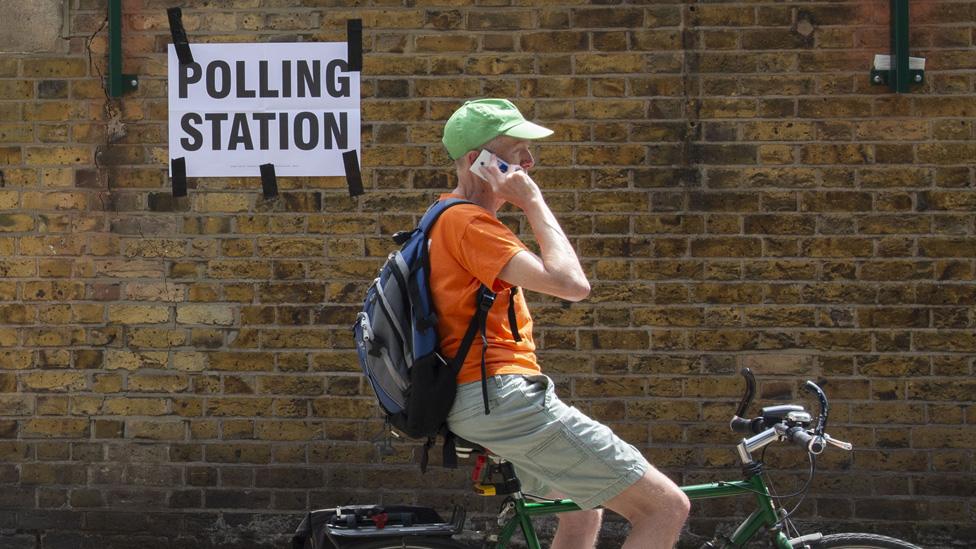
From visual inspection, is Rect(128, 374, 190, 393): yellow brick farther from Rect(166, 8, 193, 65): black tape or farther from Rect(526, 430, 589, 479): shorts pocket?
Rect(526, 430, 589, 479): shorts pocket

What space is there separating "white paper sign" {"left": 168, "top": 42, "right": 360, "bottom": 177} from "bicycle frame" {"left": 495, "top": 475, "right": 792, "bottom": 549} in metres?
2.43

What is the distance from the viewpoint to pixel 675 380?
5.30 metres

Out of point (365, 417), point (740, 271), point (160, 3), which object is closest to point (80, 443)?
point (365, 417)

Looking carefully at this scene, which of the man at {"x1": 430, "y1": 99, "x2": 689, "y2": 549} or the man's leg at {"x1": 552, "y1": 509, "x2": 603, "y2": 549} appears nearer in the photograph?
the man at {"x1": 430, "y1": 99, "x2": 689, "y2": 549}

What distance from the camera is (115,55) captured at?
5.41 metres

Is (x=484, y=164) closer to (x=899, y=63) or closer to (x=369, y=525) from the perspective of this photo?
(x=369, y=525)

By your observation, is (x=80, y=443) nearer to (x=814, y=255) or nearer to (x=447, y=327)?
(x=447, y=327)

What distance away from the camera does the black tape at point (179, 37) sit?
214 inches

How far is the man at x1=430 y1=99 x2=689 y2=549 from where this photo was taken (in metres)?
3.20

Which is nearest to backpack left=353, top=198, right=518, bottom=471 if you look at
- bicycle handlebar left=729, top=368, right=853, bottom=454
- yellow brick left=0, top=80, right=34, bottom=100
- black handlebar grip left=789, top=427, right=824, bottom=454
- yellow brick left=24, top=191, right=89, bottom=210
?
bicycle handlebar left=729, top=368, right=853, bottom=454

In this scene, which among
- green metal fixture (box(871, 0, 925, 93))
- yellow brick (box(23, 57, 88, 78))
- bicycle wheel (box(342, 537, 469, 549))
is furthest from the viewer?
yellow brick (box(23, 57, 88, 78))

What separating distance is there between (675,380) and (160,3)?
2.99 metres

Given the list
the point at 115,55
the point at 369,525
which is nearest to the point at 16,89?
the point at 115,55

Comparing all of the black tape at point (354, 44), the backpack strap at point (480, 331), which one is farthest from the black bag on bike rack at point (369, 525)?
the black tape at point (354, 44)
